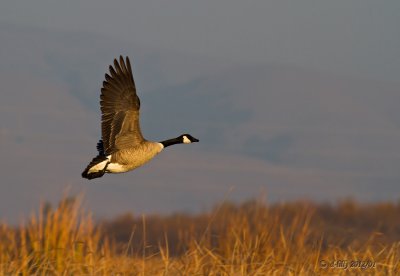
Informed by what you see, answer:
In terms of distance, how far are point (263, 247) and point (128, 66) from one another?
2.88 metres

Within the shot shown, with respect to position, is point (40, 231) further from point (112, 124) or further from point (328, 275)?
point (328, 275)

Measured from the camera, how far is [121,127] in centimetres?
988

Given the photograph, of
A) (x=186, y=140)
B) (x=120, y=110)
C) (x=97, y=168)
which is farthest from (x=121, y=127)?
(x=186, y=140)

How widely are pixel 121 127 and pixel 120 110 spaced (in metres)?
0.21

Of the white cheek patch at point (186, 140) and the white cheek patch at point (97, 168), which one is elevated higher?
the white cheek patch at point (186, 140)

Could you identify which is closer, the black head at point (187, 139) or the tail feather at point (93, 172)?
the tail feather at point (93, 172)

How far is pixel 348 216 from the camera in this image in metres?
29.7

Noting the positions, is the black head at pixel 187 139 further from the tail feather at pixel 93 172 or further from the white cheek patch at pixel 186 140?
the tail feather at pixel 93 172

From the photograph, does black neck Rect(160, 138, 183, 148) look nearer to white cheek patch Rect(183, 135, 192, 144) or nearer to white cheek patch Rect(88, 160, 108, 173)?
white cheek patch Rect(183, 135, 192, 144)

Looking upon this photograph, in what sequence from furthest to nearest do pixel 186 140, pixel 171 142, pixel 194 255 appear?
pixel 186 140, pixel 171 142, pixel 194 255

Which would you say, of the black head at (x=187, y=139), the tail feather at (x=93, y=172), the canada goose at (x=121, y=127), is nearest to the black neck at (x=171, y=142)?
the black head at (x=187, y=139)

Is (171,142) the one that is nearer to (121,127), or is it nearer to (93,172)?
(121,127)

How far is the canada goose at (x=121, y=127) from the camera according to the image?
968 centimetres

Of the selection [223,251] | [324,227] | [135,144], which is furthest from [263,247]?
[324,227]
